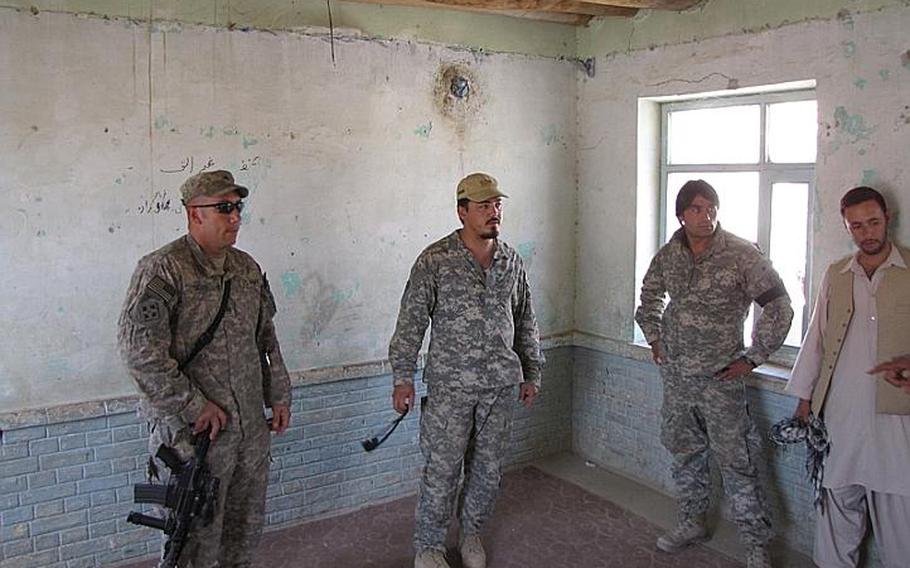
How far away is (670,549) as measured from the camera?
12.1 feet

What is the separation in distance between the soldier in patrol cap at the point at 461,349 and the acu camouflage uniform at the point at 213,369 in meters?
0.62

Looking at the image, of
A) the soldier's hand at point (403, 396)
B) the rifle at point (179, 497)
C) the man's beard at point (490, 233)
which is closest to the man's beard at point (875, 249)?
the man's beard at point (490, 233)

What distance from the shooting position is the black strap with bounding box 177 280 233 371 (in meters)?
2.64

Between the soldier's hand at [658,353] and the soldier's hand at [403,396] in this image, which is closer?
the soldier's hand at [403,396]

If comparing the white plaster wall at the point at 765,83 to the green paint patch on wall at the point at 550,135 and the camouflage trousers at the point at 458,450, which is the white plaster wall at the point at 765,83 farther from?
the camouflage trousers at the point at 458,450

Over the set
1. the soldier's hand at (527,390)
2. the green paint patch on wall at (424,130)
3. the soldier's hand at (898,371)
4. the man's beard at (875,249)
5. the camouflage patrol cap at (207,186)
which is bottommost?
the soldier's hand at (527,390)

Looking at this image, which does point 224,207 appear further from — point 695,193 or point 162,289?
point 695,193

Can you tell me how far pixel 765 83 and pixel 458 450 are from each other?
2186 millimetres

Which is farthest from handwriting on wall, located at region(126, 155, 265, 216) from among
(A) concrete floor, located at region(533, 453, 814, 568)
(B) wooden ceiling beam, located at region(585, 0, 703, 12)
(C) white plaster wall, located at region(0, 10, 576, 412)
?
(A) concrete floor, located at region(533, 453, 814, 568)

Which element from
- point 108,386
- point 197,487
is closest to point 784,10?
point 197,487

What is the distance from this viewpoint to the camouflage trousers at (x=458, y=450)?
10.9 feet

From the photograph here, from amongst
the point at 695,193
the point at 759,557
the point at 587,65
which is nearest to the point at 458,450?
the point at 759,557

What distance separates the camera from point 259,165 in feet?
12.1

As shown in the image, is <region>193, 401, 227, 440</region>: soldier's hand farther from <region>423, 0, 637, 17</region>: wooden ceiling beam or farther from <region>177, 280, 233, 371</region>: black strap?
<region>423, 0, 637, 17</region>: wooden ceiling beam
